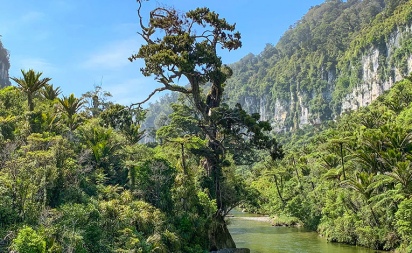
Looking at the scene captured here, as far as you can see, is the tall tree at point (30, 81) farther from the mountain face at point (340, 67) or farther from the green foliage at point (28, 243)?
the mountain face at point (340, 67)

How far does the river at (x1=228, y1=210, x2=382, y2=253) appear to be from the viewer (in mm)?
30969

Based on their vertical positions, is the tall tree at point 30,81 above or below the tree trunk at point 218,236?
above

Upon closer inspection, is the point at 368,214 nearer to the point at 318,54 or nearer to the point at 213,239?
the point at 213,239

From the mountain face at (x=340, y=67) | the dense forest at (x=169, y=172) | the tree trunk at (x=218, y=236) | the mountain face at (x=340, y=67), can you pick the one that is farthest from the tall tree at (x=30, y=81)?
the mountain face at (x=340, y=67)

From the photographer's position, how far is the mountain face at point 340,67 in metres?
105

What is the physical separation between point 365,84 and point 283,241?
9395 centimetres

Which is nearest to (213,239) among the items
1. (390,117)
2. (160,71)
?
(160,71)

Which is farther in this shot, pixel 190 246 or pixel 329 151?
pixel 329 151

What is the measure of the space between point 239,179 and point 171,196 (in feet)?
27.0

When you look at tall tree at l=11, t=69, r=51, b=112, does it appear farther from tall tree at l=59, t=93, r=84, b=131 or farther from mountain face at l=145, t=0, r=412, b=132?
mountain face at l=145, t=0, r=412, b=132

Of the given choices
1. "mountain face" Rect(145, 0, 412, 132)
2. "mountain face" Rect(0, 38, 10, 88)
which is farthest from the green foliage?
"mountain face" Rect(0, 38, 10, 88)

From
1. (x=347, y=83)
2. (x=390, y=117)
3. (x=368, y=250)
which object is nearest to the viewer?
(x=368, y=250)

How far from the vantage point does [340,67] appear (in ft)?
455

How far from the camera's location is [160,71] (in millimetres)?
25641
